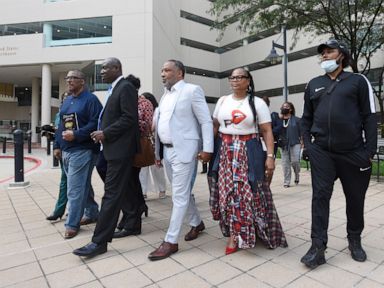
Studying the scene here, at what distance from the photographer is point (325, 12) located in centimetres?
969

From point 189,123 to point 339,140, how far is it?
4.49 feet

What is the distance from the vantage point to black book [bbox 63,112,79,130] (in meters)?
3.65

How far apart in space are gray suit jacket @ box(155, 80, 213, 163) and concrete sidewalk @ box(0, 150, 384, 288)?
3.27 ft

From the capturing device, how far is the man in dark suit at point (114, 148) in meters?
3.04

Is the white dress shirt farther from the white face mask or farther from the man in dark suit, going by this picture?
the white face mask

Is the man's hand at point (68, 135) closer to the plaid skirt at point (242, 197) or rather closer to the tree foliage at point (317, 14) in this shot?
the plaid skirt at point (242, 197)

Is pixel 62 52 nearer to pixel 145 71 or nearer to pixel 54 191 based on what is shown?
pixel 145 71

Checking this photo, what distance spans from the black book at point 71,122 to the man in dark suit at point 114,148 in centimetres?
53

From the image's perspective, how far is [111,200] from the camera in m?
3.07

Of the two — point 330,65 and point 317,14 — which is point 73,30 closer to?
point 317,14

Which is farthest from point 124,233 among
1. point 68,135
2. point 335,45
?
point 335,45

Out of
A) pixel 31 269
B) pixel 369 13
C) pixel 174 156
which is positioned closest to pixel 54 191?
pixel 31 269

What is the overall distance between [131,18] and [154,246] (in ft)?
69.5

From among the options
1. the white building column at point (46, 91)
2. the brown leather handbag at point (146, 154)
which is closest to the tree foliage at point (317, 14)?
the brown leather handbag at point (146, 154)
